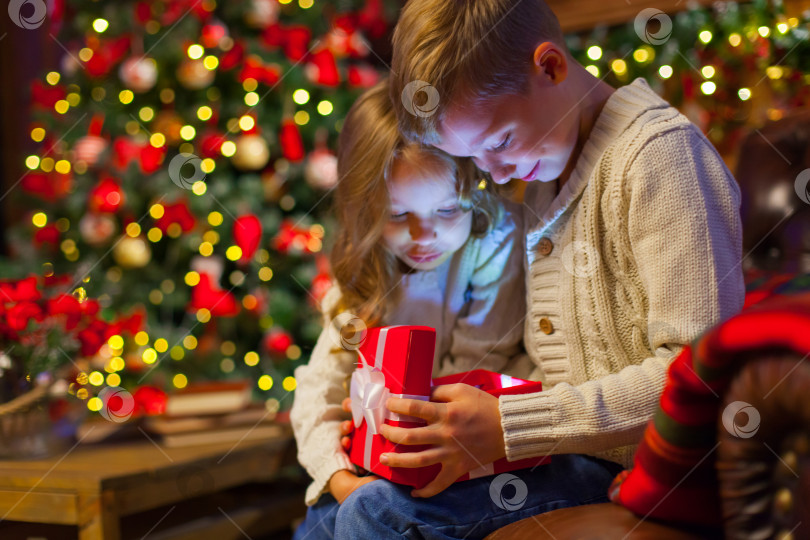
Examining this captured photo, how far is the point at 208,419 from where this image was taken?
1536 millimetres

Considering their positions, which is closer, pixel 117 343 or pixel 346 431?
pixel 346 431

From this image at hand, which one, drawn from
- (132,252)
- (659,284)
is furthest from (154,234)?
(659,284)

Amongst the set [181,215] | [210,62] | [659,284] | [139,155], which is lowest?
[659,284]

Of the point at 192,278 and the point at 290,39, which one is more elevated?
the point at 290,39

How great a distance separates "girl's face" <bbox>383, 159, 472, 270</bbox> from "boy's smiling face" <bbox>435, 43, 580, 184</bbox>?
0.10 m

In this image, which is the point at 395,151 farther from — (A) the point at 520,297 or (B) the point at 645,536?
(B) the point at 645,536

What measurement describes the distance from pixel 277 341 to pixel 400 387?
1232mm

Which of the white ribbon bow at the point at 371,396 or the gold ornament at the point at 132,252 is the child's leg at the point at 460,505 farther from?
the gold ornament at the point at 132,252

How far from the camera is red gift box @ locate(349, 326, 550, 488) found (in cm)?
79

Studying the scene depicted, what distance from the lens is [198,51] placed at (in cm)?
207

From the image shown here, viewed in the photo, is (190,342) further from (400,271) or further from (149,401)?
(400,271)

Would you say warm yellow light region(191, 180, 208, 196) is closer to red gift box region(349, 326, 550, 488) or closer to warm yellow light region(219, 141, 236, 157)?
warm yellow light region(219, 141, 236, 157)

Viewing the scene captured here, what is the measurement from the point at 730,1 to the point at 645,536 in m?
1.51

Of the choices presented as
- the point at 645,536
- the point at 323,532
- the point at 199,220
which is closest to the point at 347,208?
the point at 323,532
